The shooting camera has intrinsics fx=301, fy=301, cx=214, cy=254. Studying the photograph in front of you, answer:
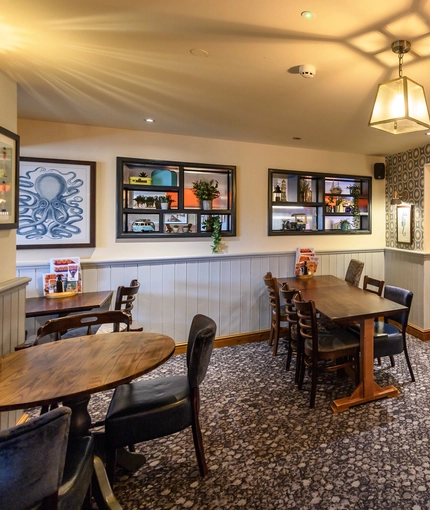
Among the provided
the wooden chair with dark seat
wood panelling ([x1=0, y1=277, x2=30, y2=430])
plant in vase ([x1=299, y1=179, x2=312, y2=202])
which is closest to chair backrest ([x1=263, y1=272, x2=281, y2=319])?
the wooden chair with dark seat

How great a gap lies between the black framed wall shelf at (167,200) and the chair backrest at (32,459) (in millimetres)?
2569

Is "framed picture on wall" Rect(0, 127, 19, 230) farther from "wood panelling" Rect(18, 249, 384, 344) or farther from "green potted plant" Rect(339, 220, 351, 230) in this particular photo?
"green potted plant" Rect(339, 220, 351, 230)

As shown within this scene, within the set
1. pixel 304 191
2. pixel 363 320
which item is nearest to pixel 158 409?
pixel 363 320

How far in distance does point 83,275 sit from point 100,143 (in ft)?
4.76

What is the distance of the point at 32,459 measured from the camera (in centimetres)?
95

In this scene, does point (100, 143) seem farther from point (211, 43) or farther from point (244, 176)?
point (211, 43)

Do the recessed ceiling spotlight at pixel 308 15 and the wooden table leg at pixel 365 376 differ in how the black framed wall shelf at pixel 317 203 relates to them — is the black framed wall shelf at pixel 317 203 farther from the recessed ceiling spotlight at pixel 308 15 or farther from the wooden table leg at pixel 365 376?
the recessed ceiling spotlight at pixel 308 15

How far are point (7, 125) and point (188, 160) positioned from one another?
1.90 metres

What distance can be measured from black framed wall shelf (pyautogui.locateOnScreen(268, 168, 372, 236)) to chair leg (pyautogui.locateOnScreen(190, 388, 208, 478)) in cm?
264

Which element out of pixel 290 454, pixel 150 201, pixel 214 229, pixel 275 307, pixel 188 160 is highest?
pixel 188 160

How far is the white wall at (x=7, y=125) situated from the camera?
205cm

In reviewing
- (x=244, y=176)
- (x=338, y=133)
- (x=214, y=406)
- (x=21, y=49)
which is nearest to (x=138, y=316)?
(x=214, y=406)

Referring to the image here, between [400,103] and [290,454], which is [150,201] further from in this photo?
[290,454]

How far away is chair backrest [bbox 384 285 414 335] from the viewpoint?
9.18 ft
